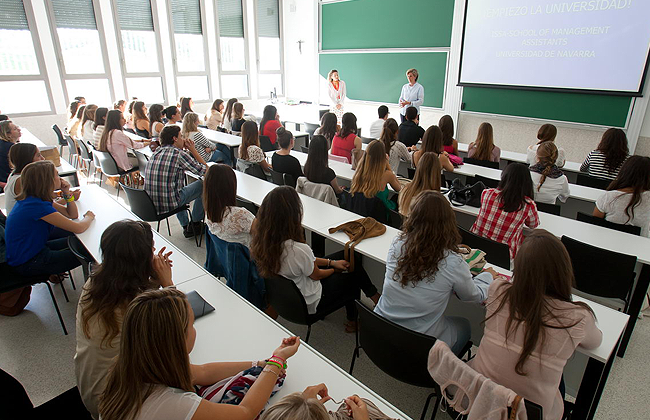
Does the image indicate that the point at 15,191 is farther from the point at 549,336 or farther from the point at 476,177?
the point at 476,177

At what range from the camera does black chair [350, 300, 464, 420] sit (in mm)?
1705

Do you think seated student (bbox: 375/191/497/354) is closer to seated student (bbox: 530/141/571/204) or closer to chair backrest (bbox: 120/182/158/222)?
seated student (bbox: 530/141/571/204)

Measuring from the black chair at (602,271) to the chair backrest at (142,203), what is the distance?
3543 millimetres

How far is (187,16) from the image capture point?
924 centimetres

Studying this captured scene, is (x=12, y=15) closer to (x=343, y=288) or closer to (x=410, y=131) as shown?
(x=410, y=131)

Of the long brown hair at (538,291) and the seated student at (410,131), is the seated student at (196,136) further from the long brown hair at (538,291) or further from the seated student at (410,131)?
the long brown hair at (538,291)

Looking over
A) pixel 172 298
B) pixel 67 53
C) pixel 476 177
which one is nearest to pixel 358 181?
pixel 476 177

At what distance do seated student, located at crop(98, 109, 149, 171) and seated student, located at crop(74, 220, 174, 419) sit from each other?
3.94m

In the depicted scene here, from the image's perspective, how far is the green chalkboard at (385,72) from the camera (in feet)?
26.8

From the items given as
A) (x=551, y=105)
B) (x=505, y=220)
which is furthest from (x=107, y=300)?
(x=551, y=105)

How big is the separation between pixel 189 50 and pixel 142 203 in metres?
6.93

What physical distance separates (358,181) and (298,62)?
8.33 m

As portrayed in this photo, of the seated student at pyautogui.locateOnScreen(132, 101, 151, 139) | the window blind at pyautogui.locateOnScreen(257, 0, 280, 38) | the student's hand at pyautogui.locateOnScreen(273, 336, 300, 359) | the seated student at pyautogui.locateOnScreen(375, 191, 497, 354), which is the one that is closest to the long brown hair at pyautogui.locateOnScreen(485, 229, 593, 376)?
the seated student at pyautogui.locateOnScreen(375, 191, 497, 354)

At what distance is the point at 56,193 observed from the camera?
10.5 feet
